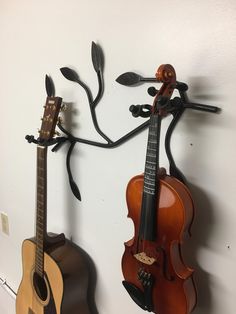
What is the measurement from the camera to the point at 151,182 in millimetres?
665

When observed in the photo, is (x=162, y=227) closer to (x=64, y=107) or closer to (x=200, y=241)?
(x=200, y=241)

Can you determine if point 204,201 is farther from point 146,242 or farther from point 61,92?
point 61,92

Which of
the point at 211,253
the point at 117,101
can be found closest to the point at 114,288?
the point at 211,253

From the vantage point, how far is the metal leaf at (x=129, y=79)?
80 centimetres

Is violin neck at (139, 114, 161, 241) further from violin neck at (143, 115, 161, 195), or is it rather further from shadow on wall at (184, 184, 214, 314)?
shadow on wall at (184, 184, 214, 314)

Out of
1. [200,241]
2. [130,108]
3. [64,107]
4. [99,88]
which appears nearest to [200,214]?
[200,241]

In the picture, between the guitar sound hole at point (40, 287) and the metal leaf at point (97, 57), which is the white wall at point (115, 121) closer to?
the metal leaf at point (97, 57)

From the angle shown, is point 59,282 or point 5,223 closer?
point 59,282

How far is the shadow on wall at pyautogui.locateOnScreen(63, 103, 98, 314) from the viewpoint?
1.05 m

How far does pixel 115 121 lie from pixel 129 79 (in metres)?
0.15

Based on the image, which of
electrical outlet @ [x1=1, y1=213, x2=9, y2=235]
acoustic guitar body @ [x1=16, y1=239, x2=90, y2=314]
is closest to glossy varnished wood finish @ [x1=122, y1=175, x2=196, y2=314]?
acoustic guitar body @ [x1=16, y1=239, x2=90, y2=314]

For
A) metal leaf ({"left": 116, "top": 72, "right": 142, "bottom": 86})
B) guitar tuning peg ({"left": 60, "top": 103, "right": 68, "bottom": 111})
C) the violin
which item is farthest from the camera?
guitar tuning peg ({"left": 60, "top": 103, "right": 68, "bottom": 111})

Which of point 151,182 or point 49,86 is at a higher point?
point 49,86

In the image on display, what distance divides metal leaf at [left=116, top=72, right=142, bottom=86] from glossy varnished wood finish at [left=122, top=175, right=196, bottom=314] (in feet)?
0.90
